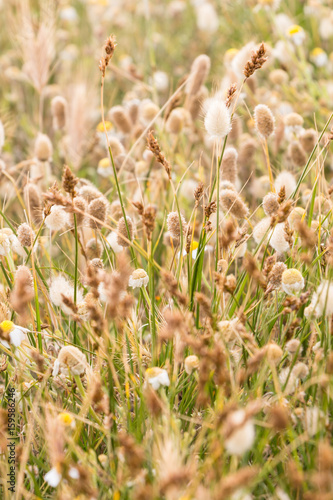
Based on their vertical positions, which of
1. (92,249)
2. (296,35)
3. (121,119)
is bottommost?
(92,249)

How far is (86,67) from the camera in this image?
9.37ft

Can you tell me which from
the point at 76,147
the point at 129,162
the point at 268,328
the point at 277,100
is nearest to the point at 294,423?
the point at 268,328

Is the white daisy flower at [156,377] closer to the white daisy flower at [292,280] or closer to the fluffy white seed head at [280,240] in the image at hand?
the white daisy flower at [292,280]

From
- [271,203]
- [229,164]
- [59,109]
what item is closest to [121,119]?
[59,109]

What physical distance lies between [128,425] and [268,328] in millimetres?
385

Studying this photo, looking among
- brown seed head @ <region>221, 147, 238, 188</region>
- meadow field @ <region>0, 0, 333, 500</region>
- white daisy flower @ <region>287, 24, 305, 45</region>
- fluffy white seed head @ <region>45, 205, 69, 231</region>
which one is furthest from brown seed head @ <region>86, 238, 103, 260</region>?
white daisy flower @ <region>287, 24, 305, 45</region>

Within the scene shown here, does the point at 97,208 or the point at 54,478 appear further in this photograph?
the point at 97,208

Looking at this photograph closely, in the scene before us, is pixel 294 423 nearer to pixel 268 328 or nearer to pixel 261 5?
pixel 268 328

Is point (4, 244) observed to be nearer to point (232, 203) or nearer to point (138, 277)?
point (138, 277)

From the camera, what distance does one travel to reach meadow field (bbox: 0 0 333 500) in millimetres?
852

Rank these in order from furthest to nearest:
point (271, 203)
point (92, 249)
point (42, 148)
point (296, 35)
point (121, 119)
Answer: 1. point (296, 35)
2. point (121, 119)
3. point (42, 148)
4. point (92, 249)
5. point (271, 203)

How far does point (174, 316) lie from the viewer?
83cm

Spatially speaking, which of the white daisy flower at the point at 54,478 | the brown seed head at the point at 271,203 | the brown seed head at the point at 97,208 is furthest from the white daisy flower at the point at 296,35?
the white daisy flower at the point at 54,478

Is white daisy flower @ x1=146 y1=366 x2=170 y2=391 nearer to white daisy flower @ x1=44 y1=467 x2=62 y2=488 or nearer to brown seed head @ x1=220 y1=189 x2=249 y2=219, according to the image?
white daisy flower @ x1=44 y1=467 x2=62 y2=488
